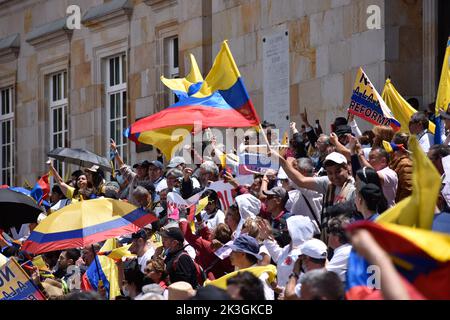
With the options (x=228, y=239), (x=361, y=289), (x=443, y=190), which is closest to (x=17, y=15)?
(x=228, y=239)

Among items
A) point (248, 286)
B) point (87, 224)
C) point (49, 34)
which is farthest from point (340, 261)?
point (49, 34)

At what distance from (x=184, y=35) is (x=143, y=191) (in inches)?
305

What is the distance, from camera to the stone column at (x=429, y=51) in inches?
676

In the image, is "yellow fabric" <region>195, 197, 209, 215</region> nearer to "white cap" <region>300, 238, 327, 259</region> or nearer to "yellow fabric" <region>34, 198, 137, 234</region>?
"yellow fabric" <region>34, 198, 137, 234</region>

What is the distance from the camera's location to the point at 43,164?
28016mm

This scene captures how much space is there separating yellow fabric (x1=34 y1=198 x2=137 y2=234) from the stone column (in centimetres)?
559

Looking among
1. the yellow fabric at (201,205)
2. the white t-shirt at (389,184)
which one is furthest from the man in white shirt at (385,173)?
the yellow fabric at (201,205)

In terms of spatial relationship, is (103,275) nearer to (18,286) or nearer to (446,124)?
(18,286)

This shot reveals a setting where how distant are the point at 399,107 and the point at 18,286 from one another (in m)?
5.47

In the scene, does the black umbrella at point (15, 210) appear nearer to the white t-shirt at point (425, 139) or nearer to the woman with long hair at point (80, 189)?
the woman with long hair at point (80, 189)

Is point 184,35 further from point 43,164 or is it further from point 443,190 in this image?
point 443,190

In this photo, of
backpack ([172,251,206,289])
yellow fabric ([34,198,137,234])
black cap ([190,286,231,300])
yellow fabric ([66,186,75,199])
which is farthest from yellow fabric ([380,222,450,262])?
yellow fabric ([66,186,75,199])

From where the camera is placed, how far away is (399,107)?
1496 cm
